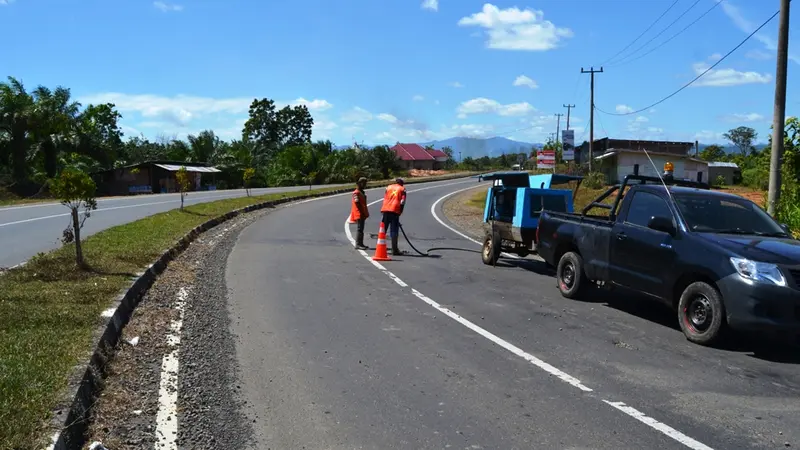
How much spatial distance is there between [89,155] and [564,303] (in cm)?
4672

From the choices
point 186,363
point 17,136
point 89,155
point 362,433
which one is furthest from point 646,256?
point 89,155

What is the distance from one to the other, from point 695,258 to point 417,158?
A: 108618 mm

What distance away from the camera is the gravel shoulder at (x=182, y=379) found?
15.8 feet

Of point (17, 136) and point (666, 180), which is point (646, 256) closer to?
point (666, 180)

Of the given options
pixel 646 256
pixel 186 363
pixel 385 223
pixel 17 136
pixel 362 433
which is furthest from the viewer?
pixel 17 136

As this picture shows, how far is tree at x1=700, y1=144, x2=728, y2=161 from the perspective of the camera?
280 ft

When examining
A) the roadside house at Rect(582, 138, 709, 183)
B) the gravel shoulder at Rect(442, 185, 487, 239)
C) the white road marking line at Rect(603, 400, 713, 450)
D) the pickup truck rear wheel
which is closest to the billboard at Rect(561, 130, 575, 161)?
the gravel shoulder at Rect(442, 185, 487, 239)

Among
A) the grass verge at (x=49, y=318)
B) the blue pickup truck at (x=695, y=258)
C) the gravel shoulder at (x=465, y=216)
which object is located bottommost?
the gravel shoulder at (x=465, y=216)

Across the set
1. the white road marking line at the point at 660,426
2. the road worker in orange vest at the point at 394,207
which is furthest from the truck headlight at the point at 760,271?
the road worker in orange vest at the point at 394,207

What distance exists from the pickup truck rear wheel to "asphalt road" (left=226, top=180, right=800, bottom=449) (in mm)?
159

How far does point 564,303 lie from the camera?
31.8 ft

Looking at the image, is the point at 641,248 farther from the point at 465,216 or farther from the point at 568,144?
the point at 568,144

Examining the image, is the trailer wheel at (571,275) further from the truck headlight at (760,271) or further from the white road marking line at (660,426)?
the white road marking line at (660,426)

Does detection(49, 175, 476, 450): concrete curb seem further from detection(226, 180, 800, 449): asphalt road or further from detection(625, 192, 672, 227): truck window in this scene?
detection(625, 192, 672, 227): truck window
